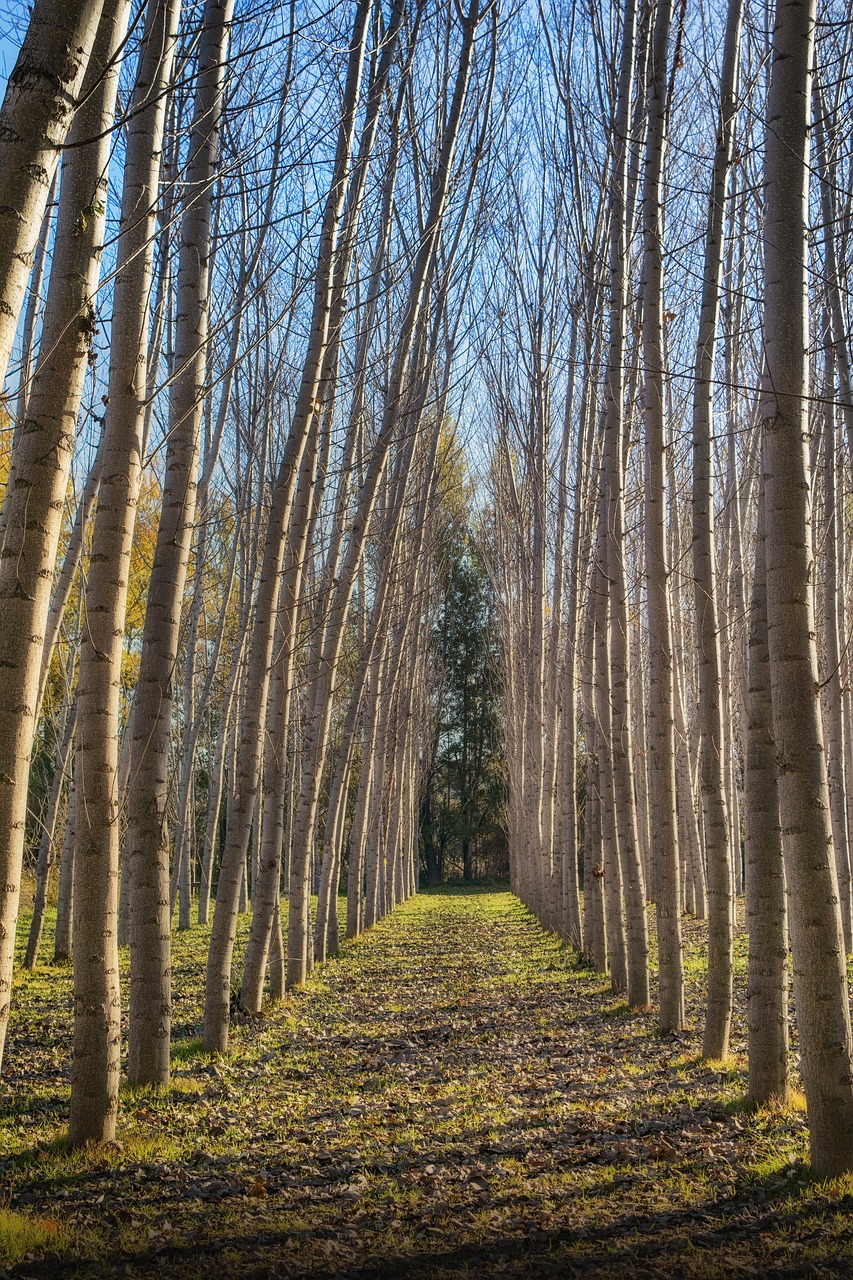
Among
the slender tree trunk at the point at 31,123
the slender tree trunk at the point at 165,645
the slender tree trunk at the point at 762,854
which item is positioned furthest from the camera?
the slender tree trunk at the point at 165,645

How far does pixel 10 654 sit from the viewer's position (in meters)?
2.88

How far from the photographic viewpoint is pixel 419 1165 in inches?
161

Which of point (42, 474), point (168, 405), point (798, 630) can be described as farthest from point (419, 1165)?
point (168, 405)

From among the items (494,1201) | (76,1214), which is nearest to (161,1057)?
(76,1214)

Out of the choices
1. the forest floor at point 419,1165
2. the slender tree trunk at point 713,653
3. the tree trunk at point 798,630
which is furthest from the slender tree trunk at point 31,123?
the slender tree trunk at point 713,653

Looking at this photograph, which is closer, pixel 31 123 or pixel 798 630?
pixel 31 123

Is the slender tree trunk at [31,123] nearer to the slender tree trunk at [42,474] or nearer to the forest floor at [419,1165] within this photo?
the slender tree trunk at [42,474]

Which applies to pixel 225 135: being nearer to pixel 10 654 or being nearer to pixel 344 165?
pixel 344 165

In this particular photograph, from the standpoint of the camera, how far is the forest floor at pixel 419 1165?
3074 mm

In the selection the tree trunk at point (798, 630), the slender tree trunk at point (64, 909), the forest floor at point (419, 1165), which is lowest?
the forest floor at point (419, 1165)

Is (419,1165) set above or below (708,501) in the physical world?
below

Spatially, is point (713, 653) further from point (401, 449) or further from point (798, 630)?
point (401, 449)

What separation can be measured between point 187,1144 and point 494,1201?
1506 mm

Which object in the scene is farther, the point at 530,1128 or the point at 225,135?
the point at 225,135
